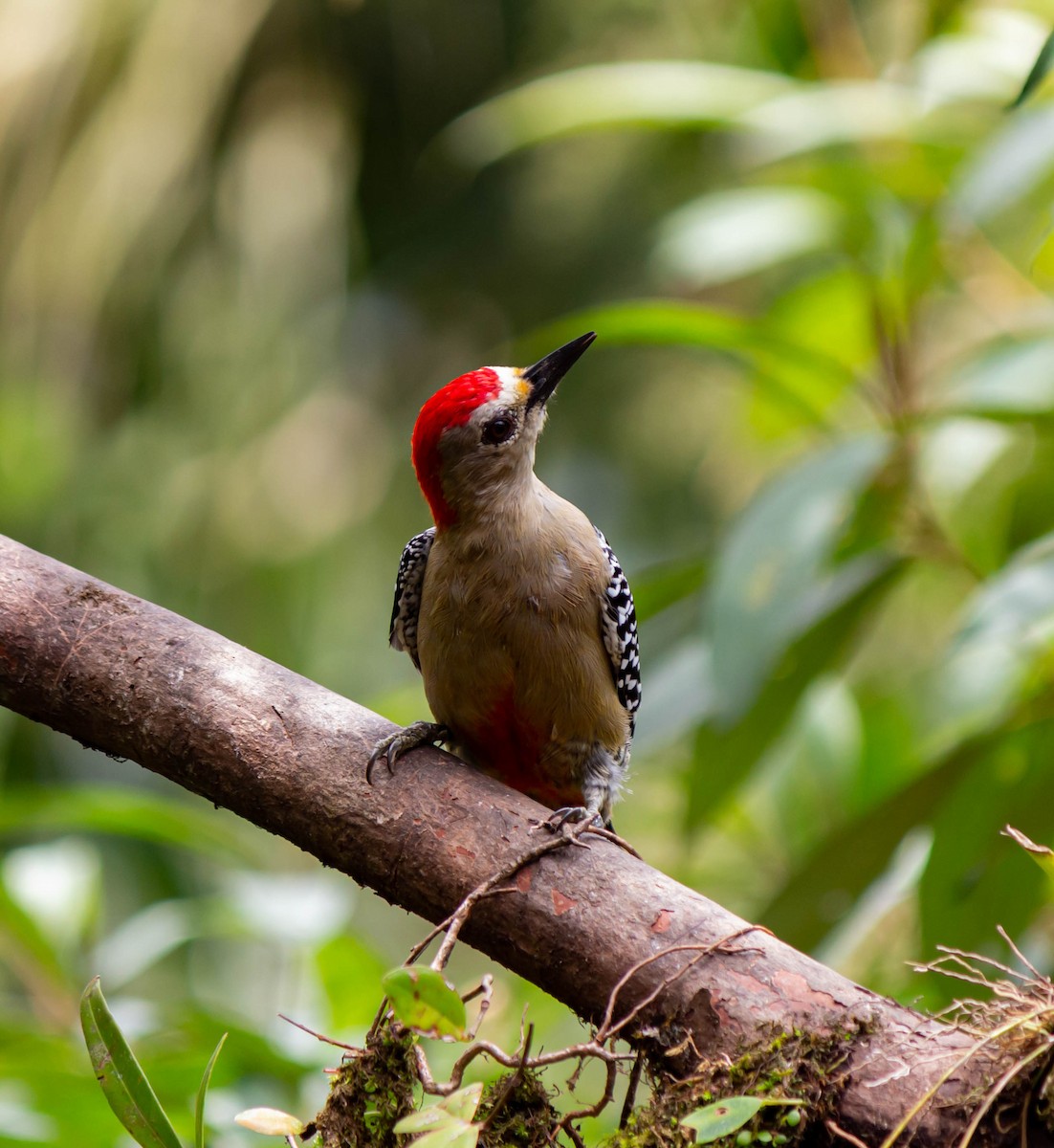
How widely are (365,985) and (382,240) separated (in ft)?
18.9

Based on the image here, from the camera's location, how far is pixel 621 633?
144 inches

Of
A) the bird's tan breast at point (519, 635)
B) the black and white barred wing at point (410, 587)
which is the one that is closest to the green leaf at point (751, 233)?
the bird's tan breast at point (519, 635)

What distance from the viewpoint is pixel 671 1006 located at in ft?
7.17

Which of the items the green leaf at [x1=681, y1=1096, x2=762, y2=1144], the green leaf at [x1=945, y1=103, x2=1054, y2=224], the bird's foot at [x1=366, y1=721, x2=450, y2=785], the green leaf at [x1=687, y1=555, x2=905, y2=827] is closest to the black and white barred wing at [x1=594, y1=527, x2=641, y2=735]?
the green leaf at [x1=687, y1=555, x2=905, y2=827]

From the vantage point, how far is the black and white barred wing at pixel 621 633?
143 inches

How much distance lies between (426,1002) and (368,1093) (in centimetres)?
A: 56

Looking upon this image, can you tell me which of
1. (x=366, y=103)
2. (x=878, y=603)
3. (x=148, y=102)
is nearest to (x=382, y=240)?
(x=366, y=103)

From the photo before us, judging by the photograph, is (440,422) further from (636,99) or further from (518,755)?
(636,99)

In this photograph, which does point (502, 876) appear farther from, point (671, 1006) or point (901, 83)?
point (901, 83)

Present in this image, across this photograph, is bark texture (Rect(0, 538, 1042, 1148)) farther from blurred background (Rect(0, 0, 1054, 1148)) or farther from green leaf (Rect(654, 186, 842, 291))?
green leaf (Rect(654, 186, 842, 291))

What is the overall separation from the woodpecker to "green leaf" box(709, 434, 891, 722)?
1.47 ft

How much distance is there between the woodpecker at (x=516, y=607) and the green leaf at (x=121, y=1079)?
141 cm

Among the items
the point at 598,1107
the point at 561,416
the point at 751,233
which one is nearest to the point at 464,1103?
the point at 598,1107

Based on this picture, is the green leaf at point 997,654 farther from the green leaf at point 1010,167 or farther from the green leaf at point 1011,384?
the green leaf at point 1010,167
